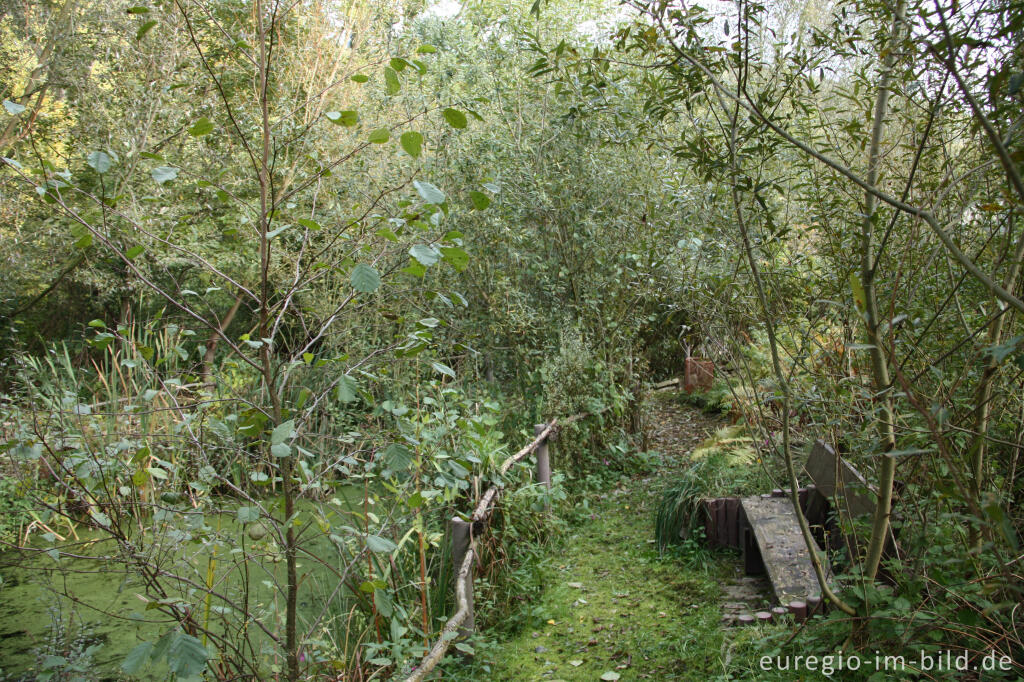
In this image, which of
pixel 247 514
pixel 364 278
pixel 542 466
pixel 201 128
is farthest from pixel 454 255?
pixel 542 466

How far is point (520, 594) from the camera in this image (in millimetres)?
3932

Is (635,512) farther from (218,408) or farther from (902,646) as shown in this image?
(218,408)

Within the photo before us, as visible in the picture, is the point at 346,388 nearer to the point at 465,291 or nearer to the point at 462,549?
the point at 462,549

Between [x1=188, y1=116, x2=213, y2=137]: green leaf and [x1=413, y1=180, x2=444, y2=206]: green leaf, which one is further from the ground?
[x1=188, y1=116, x2=213, y2=137]: green leaf

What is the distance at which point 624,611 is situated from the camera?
3766 millimetres

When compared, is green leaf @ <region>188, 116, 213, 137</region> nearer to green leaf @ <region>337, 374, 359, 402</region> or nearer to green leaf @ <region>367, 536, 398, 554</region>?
green leaf @ <region>337, 374, 359, 402</region>

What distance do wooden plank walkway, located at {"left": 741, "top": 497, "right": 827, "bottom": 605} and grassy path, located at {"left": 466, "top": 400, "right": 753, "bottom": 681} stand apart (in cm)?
27

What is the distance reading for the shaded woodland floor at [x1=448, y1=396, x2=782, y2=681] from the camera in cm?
315


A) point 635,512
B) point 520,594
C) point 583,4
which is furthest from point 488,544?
point 583,4

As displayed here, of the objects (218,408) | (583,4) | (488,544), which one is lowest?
(488,544)

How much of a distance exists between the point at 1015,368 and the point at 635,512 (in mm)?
3604

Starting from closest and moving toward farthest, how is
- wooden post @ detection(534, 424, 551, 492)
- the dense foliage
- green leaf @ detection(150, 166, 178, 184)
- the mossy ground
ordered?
green leaf @ detection(150, 166, 178, 184) < the dense foliage < the mossy ground < wooden post @ detection(534, 424, 551, 492)

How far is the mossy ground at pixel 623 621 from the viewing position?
307 centimetres

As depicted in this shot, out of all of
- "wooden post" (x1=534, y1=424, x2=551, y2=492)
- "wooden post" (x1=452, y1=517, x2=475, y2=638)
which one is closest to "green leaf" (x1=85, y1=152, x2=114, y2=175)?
"wooden post" (x1=452, y1=517, x2=475, y2=638)
